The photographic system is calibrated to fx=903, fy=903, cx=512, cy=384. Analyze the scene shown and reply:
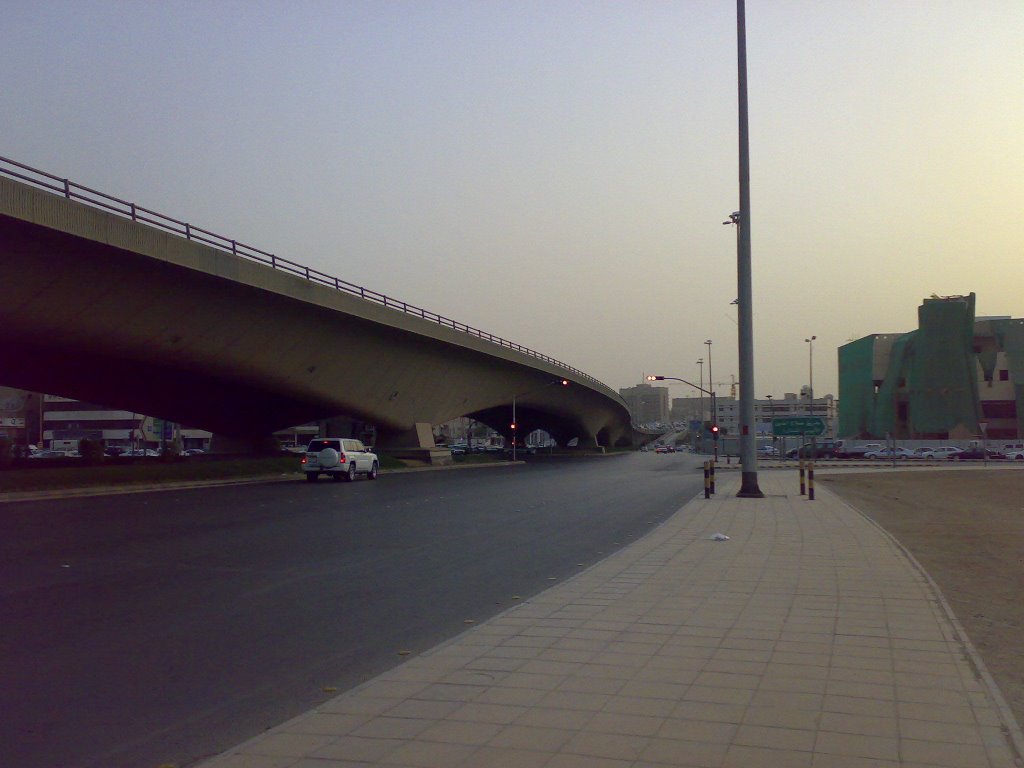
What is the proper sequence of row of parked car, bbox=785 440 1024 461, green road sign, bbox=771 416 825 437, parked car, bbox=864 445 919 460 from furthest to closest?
1. parked car, bbox=864 445 919 460
2. row of parked car, bbox=785 440 1024 461
3. green road sign, bbox=771 416 825 437

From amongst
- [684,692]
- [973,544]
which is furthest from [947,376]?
[684,692]

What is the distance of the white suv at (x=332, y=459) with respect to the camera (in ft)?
127

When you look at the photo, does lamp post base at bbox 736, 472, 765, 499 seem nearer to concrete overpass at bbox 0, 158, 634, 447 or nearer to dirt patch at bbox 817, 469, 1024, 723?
dirt patch at bbox 817, 469, 1024, 723

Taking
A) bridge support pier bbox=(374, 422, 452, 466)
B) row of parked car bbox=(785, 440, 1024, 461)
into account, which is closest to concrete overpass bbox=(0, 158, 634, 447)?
bridge support pier bbox=(374, 422, 452, 466)

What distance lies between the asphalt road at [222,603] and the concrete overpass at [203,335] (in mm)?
9364

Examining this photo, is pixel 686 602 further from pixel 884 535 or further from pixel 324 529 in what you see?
pixel 324 529

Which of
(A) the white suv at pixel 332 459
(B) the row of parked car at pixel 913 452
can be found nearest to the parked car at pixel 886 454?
(B) the row of parked car at pixel 913 452

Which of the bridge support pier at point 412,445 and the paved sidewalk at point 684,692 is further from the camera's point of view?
the bridge support pier at point 412,445

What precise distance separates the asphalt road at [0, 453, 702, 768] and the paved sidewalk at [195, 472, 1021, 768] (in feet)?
2.31

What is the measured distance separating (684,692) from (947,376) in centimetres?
9365

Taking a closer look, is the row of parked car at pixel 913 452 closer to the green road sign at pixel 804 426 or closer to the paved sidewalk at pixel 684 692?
the green road sign at pixel 804 426

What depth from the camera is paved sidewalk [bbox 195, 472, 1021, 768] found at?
527 centimetres

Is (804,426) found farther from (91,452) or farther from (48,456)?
(48,456)

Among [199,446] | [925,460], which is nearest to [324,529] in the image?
[925,460]
